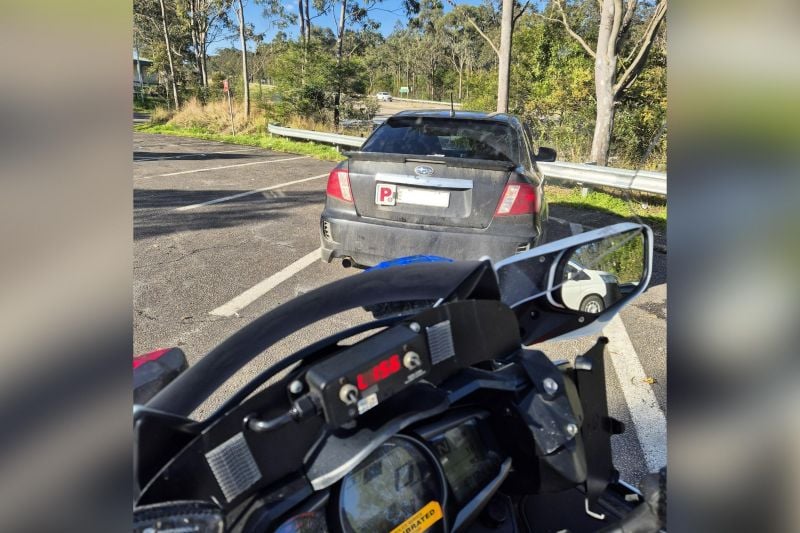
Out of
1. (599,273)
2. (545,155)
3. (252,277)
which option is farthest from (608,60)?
(599,273)

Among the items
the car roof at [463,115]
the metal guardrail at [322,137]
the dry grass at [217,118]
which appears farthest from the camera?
the dry grass at [217,118]

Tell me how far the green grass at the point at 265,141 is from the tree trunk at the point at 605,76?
19.0 ft

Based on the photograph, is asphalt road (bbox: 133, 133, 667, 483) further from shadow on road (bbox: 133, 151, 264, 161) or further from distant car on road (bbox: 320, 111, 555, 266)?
shadow on road (bbox: 133, 151, 264, 161)

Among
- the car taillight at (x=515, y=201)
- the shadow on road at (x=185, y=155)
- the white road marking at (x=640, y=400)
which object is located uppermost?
the car taillight at (x=515, y=201)

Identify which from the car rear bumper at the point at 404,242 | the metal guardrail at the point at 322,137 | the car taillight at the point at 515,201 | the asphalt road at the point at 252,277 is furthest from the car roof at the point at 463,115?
the metal guardrail at the point at 322,137

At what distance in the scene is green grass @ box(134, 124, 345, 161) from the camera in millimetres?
16989

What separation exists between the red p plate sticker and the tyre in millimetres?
2746

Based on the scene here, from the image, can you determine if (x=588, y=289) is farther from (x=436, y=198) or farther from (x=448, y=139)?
(x=448, y=139)

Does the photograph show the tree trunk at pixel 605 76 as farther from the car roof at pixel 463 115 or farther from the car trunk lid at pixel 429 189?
the car trunk lid at pixel 429 189

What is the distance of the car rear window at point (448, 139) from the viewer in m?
4.54

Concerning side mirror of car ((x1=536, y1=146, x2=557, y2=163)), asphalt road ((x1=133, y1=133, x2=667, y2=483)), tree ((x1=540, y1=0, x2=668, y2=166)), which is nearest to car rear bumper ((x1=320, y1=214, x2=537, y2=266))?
asphalt road ((x1=133, y1=133, x2=667, y2=483))

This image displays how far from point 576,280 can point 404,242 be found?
263 centimetres

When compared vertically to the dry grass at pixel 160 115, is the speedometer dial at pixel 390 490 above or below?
below

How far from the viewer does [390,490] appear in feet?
3.94
